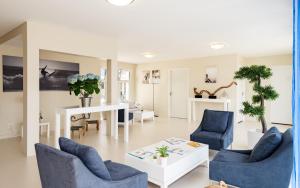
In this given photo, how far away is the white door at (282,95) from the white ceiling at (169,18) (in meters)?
2.33

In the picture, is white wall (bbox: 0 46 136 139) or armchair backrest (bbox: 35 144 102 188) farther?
white wall (bbox: 0 46 136 139)

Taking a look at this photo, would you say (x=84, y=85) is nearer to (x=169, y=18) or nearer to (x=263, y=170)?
(x=169, y=18)

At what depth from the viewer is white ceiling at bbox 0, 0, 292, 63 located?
310 centimetres

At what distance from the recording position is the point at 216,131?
4188 millimetres

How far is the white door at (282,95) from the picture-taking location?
285 inches

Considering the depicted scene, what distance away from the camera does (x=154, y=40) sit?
534 cm

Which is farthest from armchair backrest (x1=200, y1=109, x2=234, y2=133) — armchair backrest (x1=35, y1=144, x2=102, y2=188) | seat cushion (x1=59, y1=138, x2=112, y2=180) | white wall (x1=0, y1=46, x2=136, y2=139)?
white wall (x1=0, y1=46, x2=136, y2=139)

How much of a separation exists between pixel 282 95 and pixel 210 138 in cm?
504

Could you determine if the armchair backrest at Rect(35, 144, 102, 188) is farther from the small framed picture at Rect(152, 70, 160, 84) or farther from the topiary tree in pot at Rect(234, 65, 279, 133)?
the small framed picture at Rect(152, 70, 160, 84)

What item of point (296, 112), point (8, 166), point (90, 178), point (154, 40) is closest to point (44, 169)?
point (90, 178)

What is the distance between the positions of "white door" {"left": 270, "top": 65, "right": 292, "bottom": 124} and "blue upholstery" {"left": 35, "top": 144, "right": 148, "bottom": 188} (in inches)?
278

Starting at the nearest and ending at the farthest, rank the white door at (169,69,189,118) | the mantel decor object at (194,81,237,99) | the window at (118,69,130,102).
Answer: the mantel decor object at (194,81,237,99)
the white door at (169,69,189,118)
the window at (118,69,130,102)

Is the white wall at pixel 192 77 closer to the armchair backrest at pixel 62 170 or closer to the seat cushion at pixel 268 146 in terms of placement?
the seat cushion at pixel 268 146

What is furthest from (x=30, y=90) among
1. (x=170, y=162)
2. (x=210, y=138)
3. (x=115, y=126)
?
(x=210, y=138)
